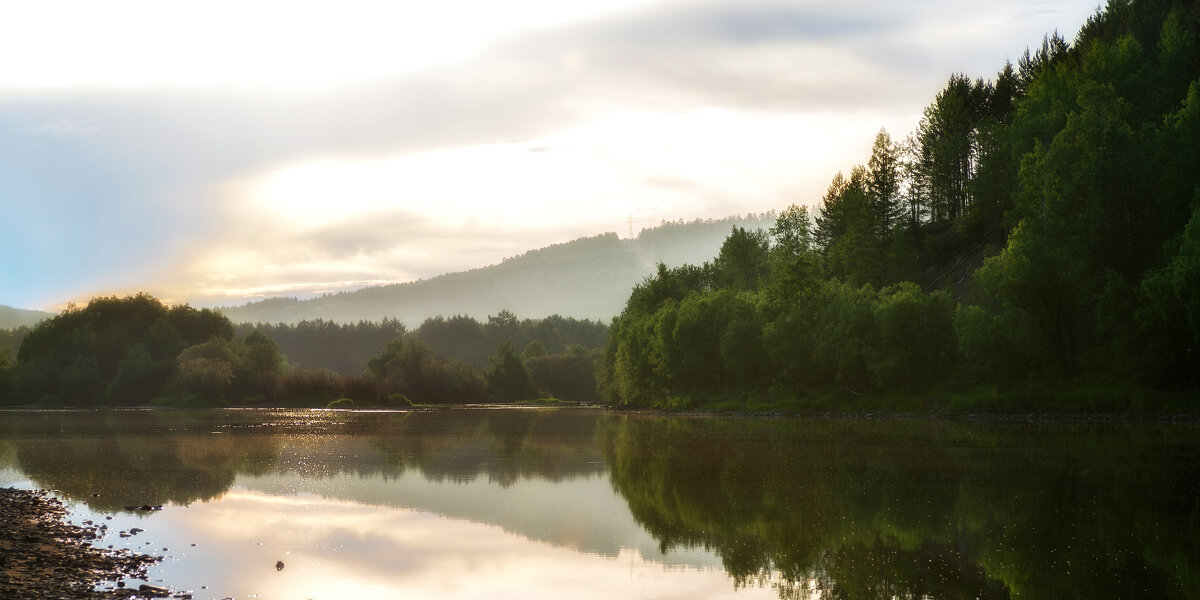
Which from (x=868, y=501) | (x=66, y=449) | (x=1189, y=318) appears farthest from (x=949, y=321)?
(x=66, y=449)

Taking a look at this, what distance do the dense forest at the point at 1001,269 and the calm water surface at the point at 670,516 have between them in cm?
1645

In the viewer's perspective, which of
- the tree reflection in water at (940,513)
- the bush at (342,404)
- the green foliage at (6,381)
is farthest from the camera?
the green foliage at (6,381)

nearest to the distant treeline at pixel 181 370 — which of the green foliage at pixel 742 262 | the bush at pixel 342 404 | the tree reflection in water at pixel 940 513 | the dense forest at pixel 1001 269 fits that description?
the bush at pixel 342 404

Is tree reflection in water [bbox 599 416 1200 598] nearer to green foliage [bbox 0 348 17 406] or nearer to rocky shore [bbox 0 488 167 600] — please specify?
rocky shore [bbox 0 488 167 600]

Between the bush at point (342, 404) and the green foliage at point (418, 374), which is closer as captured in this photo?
the bush at point (342, 404)

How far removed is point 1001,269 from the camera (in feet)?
238

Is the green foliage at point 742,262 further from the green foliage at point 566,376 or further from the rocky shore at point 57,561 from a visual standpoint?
the rocky shore at point 57,561

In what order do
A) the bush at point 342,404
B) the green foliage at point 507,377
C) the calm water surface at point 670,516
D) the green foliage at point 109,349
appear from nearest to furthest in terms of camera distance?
the calm water surface at point 670,516 → the bush at point 342,404 → the green foliage at point 109,349 → the green foliage at point 507,377

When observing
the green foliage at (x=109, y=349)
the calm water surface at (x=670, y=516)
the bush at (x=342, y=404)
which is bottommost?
the bush at (x=342, y=404)

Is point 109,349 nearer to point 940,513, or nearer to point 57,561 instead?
point 57,561

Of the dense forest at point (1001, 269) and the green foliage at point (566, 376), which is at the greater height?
the dense forest at point (1001, 269)

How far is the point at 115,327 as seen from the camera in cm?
16425

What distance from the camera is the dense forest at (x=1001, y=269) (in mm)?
66375

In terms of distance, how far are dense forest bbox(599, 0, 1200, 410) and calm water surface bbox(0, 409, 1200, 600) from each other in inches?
648
